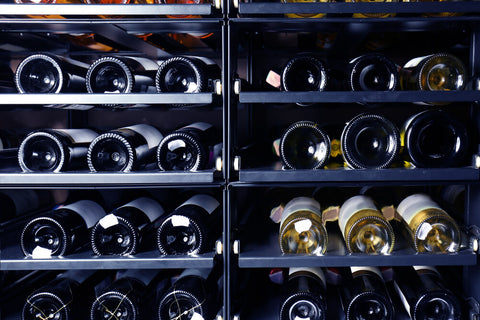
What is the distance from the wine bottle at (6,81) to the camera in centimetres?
155

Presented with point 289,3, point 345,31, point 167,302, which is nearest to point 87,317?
point 167,302

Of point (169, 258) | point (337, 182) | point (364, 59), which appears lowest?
point (169, 258)

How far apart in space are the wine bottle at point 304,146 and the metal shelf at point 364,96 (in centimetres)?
9

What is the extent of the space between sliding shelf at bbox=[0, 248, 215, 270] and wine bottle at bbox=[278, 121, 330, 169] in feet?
1.32

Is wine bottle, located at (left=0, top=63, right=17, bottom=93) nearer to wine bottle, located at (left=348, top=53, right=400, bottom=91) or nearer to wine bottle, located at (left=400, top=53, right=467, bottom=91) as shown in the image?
wine bottle, located at (left=348, top=53, right=400, bottom=91)

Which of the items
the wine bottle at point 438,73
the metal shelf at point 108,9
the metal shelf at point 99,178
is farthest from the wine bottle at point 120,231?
the wine bottle at point 438,73

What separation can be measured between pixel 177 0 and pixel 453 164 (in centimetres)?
104

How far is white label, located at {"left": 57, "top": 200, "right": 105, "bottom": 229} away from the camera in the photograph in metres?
1.35

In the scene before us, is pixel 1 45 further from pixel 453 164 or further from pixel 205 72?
pixel 453 164

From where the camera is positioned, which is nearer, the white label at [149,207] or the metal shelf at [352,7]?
the metal shelf at [352,7]

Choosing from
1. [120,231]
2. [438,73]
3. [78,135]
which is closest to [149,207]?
[120,231]

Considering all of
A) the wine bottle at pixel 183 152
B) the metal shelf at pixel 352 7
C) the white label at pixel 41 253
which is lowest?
the white label at pixel 41 253

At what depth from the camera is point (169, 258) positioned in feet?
4.04

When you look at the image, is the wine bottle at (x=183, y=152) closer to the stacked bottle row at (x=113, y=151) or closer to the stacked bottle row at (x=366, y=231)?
the stacked bottle row at (x=113, y=151)
